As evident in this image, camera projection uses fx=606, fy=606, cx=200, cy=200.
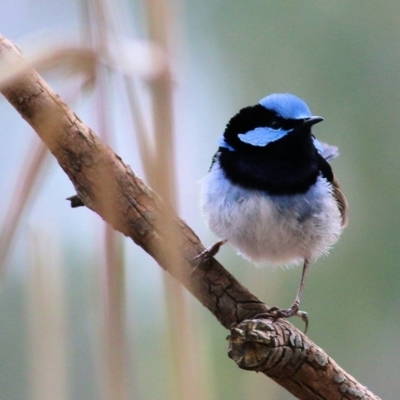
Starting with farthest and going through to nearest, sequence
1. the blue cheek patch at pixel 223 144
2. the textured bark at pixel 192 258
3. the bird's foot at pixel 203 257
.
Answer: the blue cheek patch at pixel 223 144 → the bird's foot at pixel 203 257 → the textured bark at pixel 192 258

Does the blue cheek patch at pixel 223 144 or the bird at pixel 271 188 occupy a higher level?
the blue cheek patch at pixel 223 144

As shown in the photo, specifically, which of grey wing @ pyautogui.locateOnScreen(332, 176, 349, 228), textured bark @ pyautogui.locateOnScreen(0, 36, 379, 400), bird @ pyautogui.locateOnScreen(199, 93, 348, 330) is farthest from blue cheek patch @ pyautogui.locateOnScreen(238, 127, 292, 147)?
textured bark @ pyautogui.locateOnScreen(0, 36, 379, 400)

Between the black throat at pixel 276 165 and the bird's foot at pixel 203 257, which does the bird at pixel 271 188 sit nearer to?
the black throat at pixel 276 165

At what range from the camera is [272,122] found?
6.34 feet

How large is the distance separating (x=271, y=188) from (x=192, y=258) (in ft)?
1.35

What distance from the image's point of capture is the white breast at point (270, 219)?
1856mm

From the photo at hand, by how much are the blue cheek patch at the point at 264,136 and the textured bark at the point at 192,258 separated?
1.49 feet

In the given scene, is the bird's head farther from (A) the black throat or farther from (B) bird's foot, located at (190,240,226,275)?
(B) bird's foot, located at (190,240,226,275)

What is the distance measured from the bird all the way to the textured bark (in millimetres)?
271

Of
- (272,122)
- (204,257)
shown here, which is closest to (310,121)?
(272,122)

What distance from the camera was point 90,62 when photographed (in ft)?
2.07

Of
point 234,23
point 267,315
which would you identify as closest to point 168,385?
point 267,315

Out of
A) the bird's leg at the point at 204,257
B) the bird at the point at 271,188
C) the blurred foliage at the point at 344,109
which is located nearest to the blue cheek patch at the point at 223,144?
the bird at the point at 271,188

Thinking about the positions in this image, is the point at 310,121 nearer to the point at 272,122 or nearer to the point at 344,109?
the point at 272,122
